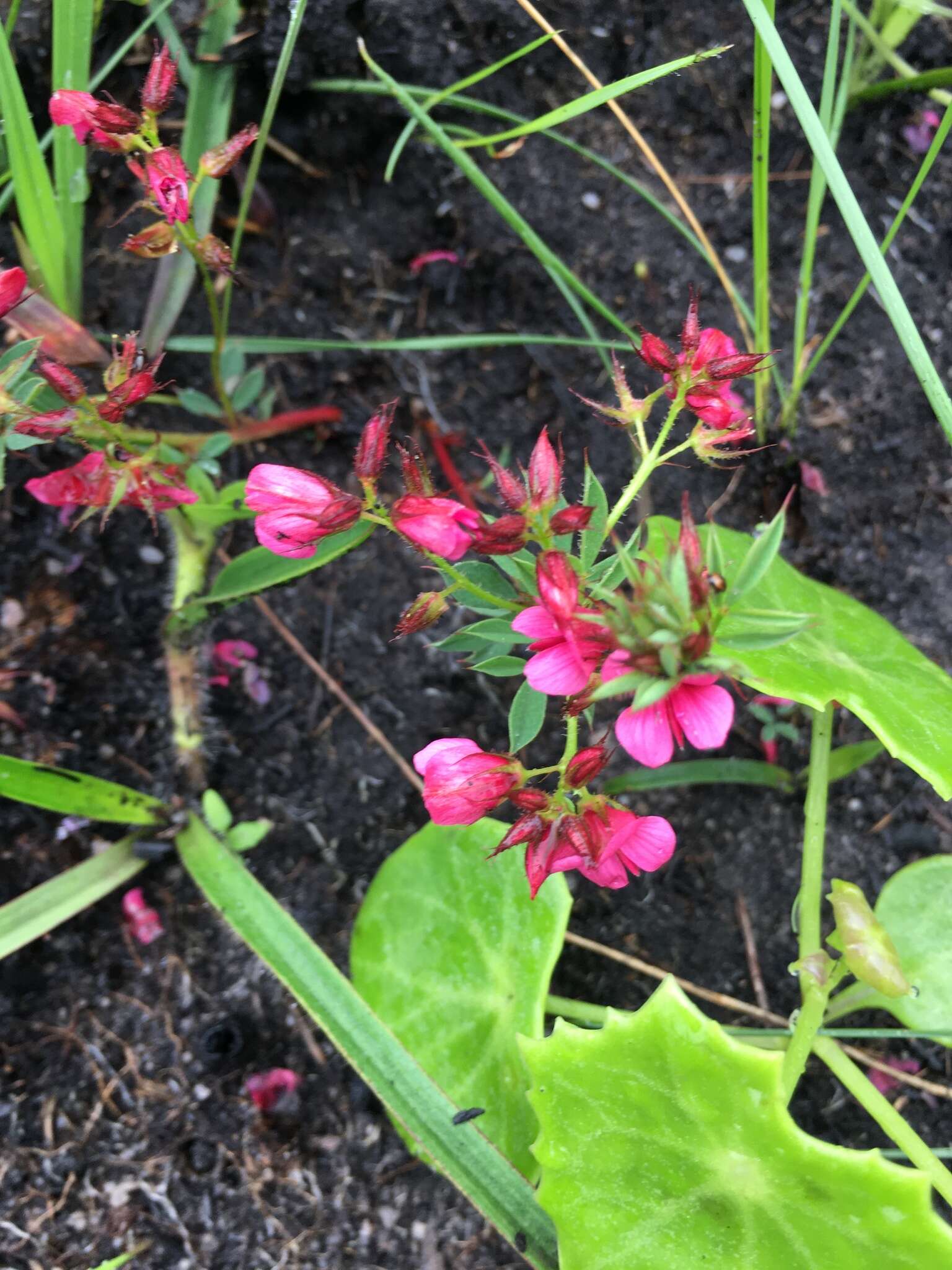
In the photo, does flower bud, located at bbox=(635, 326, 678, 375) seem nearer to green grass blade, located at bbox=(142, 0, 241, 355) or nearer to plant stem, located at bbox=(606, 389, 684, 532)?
plant stem, located at bbox=(606, 389, 684, 532)

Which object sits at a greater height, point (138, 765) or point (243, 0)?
point (243, 0)

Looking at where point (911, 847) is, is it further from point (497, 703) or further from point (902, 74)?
point (902, 74)

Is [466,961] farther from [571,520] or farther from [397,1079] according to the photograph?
[571,520]

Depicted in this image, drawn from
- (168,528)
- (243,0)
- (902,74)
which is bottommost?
(168,528)

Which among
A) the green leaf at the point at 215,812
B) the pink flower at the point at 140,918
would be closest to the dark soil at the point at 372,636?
the pink flower at the point at 140,918

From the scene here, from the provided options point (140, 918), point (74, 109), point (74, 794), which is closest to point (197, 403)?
point (74, 109)

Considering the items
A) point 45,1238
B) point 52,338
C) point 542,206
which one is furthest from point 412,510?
point 45,1238
